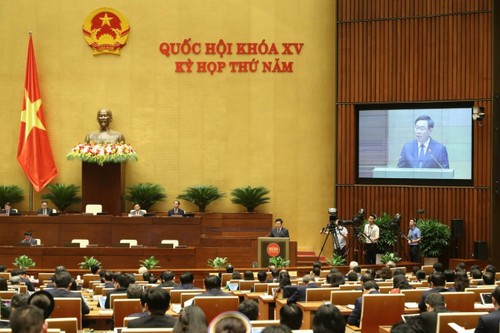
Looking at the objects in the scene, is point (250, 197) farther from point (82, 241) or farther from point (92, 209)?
point (82, 241)

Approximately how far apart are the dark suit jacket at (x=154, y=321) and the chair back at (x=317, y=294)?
401cm

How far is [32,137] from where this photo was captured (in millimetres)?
21578

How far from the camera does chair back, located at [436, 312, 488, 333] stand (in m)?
6.82

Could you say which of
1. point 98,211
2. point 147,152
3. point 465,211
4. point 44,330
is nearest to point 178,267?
point 98,211

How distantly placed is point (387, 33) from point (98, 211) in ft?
25.7

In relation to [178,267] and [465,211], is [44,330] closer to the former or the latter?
[178,267]

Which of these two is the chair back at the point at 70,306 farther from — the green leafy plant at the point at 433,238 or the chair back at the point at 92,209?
the green leafy plant at the point at 433,238

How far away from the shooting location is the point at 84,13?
21953mm

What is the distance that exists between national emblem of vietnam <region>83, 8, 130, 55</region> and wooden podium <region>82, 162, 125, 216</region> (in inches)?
124

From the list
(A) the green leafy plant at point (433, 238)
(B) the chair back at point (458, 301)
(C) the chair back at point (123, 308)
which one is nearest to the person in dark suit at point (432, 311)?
(B) the chair back at point (458, 301)

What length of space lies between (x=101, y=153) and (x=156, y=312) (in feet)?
45.9

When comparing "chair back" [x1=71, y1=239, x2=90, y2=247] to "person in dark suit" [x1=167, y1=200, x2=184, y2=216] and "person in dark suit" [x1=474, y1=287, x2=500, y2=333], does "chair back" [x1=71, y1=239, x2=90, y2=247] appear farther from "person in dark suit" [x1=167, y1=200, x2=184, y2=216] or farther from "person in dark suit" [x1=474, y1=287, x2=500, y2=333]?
"person in dark suit" [x1=474, y1=287, x2=500, y2=333]

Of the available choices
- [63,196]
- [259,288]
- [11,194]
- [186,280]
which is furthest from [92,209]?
[186,280]

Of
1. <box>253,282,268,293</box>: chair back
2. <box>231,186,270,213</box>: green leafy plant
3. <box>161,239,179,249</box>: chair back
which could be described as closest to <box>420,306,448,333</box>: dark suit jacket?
<box>253,282,268,293</box>: chair back
